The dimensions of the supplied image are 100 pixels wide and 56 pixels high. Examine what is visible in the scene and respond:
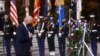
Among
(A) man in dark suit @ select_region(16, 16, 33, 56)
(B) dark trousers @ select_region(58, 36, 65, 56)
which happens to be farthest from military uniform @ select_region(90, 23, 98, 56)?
(A) man in dark suit @ select_region(16, 16, 33, 56)

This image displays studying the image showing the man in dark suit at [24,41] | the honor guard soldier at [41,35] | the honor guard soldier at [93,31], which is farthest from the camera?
the honor guard soldier at [41,35]

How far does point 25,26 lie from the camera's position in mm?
12625

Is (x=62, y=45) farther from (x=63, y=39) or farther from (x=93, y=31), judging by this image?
(x=93, y=31)

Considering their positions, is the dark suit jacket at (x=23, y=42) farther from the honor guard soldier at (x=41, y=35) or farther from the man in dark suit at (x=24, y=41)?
the honor guard soldier at (x=41, y=35)

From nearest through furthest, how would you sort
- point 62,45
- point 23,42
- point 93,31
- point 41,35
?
1. point 23,42
2. point 93,31
3. point 62,45
4. point 41,35

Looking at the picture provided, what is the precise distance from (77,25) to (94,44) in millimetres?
1155

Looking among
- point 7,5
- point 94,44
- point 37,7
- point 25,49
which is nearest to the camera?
point 25,49

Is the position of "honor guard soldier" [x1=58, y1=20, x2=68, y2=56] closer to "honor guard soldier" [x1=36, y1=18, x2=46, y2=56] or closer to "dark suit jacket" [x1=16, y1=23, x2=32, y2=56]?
"honor guard soldier" [x1=36, y1=18, x2=46, y2=56]

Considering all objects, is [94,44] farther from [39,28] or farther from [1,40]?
[1,40]

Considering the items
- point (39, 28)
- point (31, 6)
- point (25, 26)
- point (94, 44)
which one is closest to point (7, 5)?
point (31, 6)

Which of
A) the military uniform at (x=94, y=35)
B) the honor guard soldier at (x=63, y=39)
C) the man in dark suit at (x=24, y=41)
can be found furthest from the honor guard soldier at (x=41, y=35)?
the man in dark suit at (x=24, y=41)

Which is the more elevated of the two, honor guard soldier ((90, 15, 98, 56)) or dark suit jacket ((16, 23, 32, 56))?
dark suit jacket ((16, 23, 32, 56))

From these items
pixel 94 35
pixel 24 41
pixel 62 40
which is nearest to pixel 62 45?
pixel 62 40

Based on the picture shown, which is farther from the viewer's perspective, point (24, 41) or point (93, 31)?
point (93, 31)
